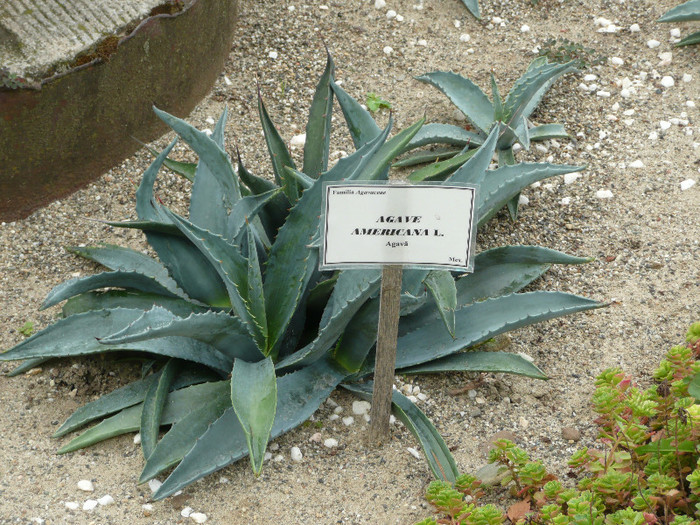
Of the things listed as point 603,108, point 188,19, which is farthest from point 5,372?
point 603,108

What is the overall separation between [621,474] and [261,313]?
3.05ft

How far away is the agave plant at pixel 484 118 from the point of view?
3.02m

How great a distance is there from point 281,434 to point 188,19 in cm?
166

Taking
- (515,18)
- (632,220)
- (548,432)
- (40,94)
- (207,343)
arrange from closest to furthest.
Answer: (207,343) < (548,432) < (40,94) < (632,220) < (515,18)

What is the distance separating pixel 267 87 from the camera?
11.6 feet

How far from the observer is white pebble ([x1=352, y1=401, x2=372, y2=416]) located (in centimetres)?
229

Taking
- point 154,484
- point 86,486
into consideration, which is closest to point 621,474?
point 154,484

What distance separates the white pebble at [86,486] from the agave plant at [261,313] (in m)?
0.11

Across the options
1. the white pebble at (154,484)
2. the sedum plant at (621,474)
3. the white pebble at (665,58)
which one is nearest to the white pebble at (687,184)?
the white pebble at (665,58)

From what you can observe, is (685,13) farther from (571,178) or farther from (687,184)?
(571,178)

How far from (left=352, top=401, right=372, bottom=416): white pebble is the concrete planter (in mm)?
1356

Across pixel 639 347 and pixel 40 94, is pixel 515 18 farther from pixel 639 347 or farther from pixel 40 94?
pixel 40 94

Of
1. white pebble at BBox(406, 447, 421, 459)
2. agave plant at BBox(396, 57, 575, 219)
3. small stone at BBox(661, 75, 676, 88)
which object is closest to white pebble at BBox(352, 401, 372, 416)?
white pebble at BBox(406, 447, 421, 459)

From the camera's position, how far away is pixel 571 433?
2.23m
